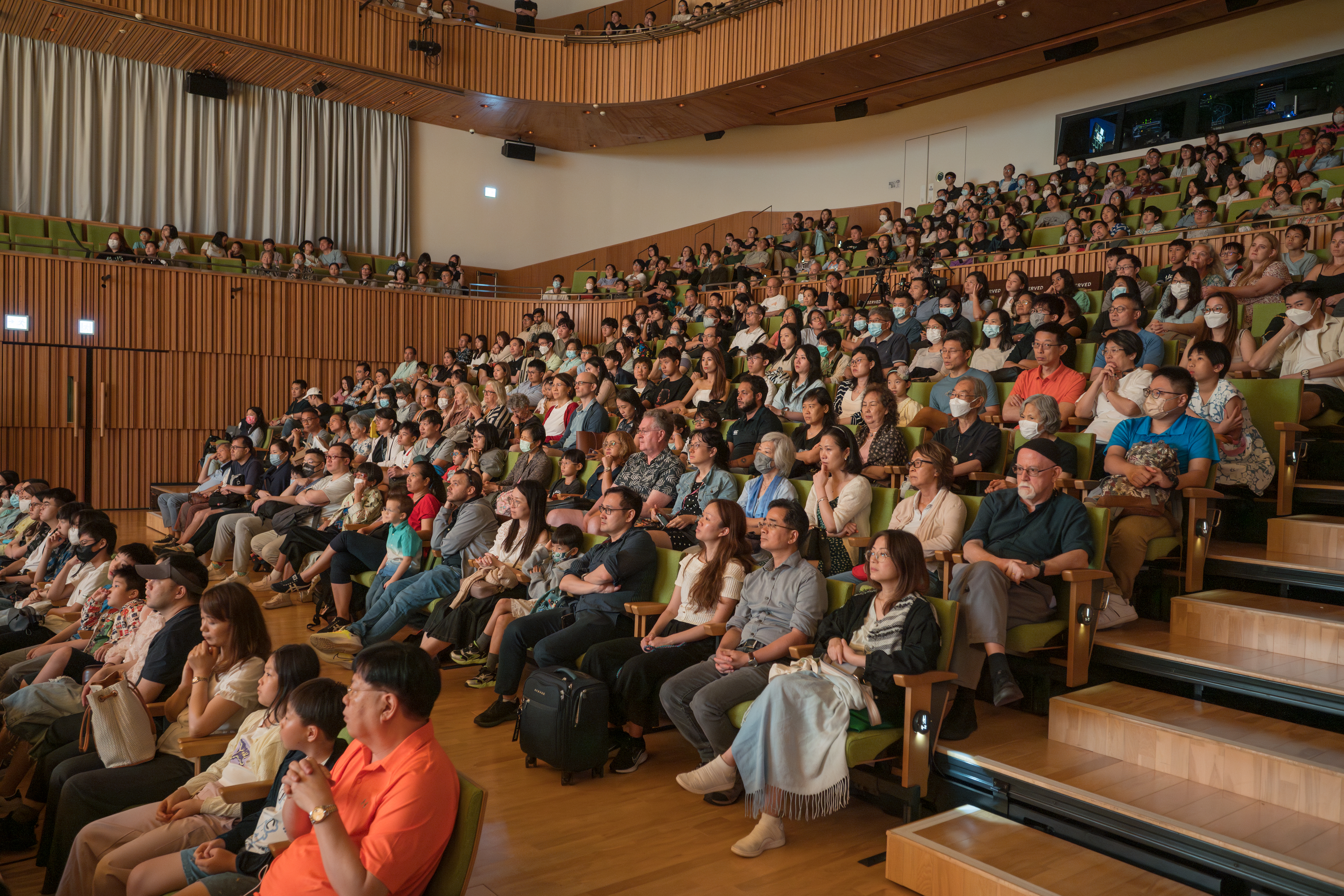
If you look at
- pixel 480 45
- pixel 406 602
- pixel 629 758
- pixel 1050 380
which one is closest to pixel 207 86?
pixel 480 45

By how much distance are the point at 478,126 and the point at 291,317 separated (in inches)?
169

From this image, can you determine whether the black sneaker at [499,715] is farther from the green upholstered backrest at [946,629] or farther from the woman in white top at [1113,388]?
the woman in white top at [1113,388]

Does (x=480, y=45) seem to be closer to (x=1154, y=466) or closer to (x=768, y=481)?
(x=768, y=481)

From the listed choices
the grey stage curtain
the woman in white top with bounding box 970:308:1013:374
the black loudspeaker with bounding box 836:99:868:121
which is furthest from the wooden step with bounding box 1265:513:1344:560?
the grey stage curtain

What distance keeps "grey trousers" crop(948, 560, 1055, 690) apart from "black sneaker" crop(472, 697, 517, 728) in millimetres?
1730

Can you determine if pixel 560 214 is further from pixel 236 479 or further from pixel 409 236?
pixel 236 479

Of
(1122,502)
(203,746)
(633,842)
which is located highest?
(1122,502)

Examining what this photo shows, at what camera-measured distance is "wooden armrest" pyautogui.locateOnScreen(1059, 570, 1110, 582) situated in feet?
8.88

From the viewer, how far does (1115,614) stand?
9.85 ft

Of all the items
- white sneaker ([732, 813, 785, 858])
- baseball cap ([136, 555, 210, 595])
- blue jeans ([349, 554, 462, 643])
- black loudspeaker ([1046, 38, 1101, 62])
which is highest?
black loudspeaker ([1046, 38, 1101, 62])

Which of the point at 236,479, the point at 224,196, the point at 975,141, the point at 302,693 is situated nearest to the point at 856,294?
the point at 975,141

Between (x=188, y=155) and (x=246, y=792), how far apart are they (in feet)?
36.9

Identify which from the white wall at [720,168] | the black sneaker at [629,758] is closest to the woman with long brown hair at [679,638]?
the black sneaker at [629,758]

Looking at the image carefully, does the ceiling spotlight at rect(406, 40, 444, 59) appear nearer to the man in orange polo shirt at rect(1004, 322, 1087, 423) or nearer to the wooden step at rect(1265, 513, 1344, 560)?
the man in orange polo shirt at rect(1004, 322, 1087, 423)
